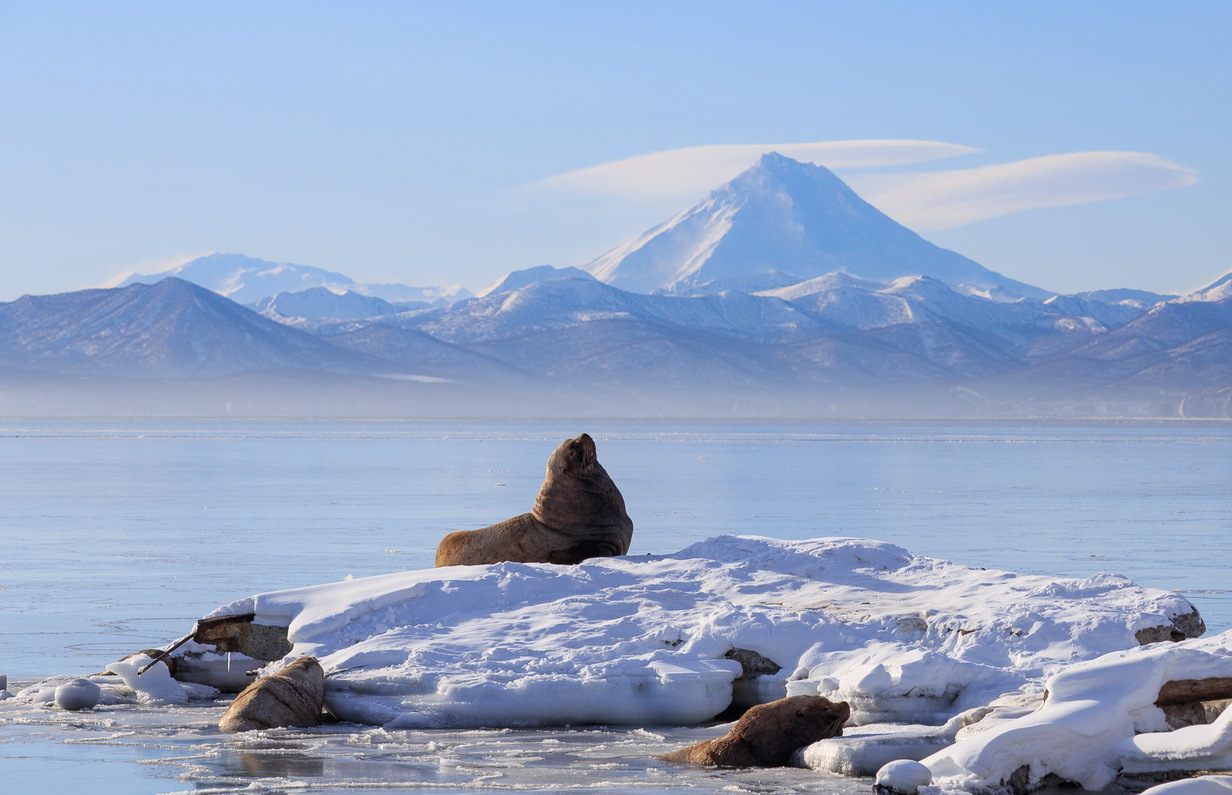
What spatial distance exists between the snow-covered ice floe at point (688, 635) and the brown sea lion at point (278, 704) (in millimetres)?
252

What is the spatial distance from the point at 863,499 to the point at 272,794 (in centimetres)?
2315

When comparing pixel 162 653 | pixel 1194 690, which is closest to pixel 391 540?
pixel 162 653

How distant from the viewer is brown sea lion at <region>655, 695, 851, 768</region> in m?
8.05

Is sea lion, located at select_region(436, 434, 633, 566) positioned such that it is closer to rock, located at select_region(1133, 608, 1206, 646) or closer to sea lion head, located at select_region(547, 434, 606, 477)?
sea lion head, located at select_region(547, 434, 606, 477)

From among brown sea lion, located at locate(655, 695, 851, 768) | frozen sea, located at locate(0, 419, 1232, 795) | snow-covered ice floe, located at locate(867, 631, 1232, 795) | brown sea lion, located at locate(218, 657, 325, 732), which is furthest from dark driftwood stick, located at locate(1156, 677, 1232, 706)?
brown sea lion, located at locate(218, 657, 325, 732)

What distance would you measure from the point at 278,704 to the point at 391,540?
1114 centimetres

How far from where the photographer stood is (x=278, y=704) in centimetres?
887

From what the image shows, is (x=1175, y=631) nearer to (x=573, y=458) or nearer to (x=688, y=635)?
(x=688, y=635)

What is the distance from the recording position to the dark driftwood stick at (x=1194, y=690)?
306 inches

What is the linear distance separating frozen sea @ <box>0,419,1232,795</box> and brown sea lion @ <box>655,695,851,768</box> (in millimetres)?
209

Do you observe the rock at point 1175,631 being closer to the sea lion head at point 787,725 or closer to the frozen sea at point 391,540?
the sea lion head at point 787,725

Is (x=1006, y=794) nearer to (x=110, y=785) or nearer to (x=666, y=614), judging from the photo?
(x=666, y=614)

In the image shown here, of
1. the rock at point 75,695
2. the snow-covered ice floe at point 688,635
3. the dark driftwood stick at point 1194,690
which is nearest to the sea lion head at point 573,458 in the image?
the snow-covered ice floe at point 688,635

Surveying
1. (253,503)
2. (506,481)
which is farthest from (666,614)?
(506,481)
